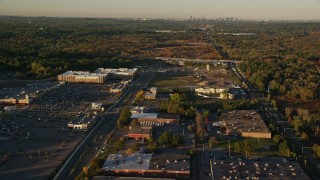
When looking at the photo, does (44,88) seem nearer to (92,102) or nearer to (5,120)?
(92,102)

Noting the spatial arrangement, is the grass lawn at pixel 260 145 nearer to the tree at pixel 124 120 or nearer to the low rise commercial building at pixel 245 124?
the low rise commercial building at pixel 245 124

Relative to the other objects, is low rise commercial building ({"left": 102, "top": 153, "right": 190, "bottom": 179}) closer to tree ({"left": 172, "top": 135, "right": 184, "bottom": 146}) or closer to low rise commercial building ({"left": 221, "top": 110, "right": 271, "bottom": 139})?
tree ({"left": 172, "top": 135, "right": 184, "bottom": 146})

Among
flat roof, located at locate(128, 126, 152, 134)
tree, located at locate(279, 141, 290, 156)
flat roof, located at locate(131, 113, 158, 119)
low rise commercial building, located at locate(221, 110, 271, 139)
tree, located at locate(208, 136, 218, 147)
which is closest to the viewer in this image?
tree, located at locate(279, 141, 290, 156)

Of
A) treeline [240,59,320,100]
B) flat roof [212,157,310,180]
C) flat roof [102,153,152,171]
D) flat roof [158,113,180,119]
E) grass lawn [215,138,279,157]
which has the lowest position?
grass lawn [215,138,279,157]

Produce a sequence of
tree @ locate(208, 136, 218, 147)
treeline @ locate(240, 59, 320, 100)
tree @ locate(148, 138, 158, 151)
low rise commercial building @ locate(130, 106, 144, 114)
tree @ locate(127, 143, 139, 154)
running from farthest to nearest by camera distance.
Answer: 1. treeline @ locate(240, 59, 320, 100)
2. low rise commercial building @ locate(130, 106, 144, 114)
3. tree @ locate(208, 136, 218, 147)
4. tree @ locate(148, 138, 158, 151)
5. tree @ locate(127, 143, 139, 154)

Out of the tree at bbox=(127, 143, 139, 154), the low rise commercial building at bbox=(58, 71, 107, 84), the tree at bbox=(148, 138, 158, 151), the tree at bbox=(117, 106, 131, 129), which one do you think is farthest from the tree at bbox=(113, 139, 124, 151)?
the low rise commercial building at bbox=(58, 71, 107, 84)

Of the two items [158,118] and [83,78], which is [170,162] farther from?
[83,78]
